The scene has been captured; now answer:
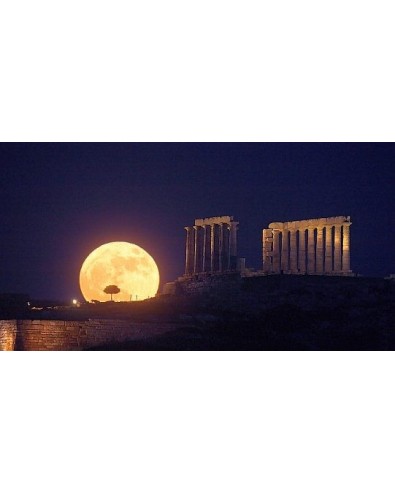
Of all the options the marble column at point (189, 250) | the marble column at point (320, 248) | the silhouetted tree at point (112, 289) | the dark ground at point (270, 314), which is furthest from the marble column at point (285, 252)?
the silhouetted tree at point (112, 289)

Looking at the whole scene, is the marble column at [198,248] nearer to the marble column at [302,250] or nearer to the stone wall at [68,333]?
the marble column at [302,250]

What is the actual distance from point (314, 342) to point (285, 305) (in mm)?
6118

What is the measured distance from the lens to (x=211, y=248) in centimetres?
7206

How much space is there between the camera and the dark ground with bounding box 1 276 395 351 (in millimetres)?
48906

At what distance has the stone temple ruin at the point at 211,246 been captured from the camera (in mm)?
70938

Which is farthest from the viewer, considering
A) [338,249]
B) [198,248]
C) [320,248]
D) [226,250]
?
[198,248]

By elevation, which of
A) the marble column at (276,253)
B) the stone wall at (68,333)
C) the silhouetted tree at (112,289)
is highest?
the marble column at (276,253)

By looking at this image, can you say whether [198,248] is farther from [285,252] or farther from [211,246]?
[285,252]

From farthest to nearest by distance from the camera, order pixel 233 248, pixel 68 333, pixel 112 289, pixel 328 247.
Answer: pixel 233 248 < pixel 328 247 < pixel 112 289 < pixel 68 333

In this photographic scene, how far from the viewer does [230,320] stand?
170 feet

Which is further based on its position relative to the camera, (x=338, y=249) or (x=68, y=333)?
(x=338, y=249)

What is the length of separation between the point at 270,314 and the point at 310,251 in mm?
19024

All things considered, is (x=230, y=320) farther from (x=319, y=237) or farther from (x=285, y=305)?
(x=319, y=237)

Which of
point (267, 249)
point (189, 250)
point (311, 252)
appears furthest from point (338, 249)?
point (189, 250)
